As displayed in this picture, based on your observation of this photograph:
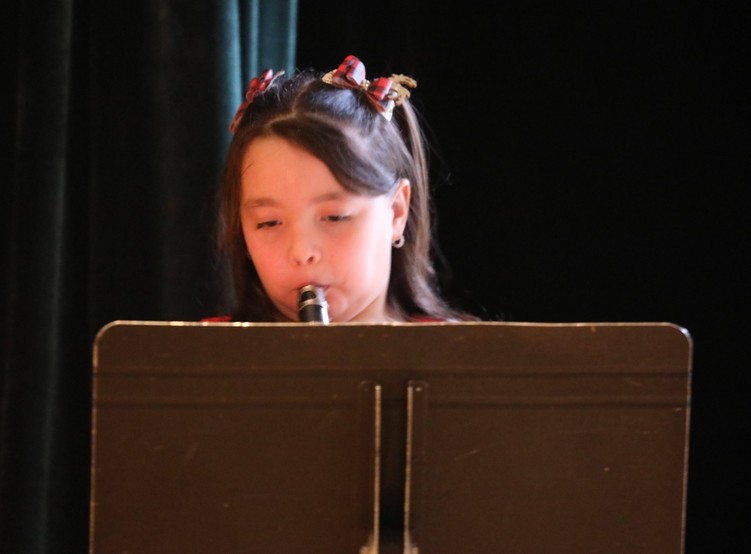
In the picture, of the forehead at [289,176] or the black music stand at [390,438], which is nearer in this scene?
the black music stand at [390,438]

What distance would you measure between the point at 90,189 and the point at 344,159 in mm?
545

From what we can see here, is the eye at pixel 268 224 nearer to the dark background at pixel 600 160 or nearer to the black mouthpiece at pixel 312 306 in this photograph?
the black mouthpiece at pixel 312 306

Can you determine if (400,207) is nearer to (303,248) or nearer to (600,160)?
(303,248)

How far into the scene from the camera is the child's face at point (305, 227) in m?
1.08

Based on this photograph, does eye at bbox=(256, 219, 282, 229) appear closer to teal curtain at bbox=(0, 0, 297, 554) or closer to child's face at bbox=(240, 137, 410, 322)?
child's face at bbox=(240, 137, 410, 322)

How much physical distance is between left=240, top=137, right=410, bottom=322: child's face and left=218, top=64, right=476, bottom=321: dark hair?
0.02 m

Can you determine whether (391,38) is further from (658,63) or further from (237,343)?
(237,343)

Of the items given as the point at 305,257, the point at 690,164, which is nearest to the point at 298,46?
the point at 305,257

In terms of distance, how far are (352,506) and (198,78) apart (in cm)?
87

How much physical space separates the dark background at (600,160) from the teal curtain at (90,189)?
251 mm

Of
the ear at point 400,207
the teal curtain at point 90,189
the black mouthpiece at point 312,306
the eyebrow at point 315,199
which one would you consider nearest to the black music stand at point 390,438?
the black mouthpiece at point 312,306

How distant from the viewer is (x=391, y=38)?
148 centimetres

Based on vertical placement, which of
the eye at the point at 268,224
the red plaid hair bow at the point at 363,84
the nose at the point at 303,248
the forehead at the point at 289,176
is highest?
the red plaid hair bow at the point at 363,84

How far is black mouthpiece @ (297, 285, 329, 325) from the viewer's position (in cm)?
102
